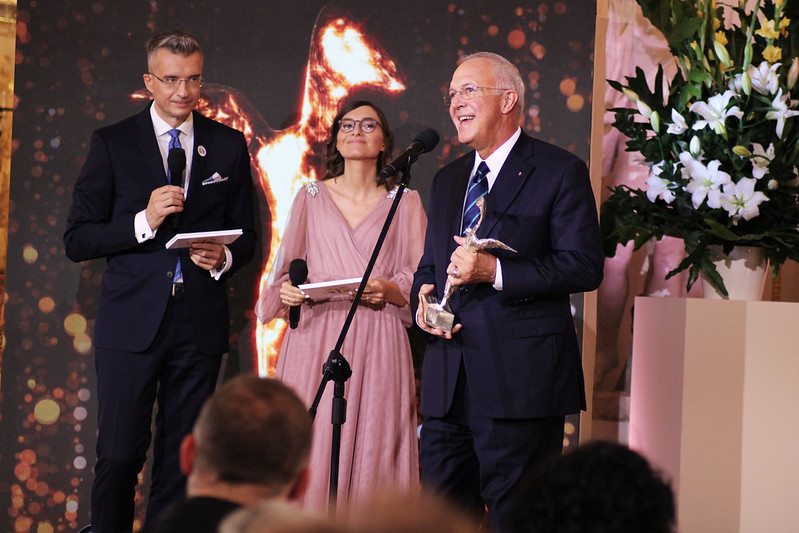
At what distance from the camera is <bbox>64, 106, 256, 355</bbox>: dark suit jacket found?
3.86 metres

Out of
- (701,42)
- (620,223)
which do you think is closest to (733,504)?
(620,223)

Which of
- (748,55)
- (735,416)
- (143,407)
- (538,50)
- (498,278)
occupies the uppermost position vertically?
(538,50)

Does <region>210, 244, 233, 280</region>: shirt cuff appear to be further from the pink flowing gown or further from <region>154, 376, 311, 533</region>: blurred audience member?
<region>154, 376, 311, 533</region>: blurred audience member

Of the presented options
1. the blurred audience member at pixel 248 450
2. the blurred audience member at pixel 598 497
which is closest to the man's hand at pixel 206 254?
the blurred audience member at pixel 248 450

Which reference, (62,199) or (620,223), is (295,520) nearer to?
(620,223)

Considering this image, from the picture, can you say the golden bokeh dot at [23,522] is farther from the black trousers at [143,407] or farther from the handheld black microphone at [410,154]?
the handheld black microphone at [410,154]

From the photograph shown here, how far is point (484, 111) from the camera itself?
129 inches

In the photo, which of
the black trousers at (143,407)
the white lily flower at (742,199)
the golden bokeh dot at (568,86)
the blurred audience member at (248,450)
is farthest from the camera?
the golden bokeh dot at (568,86)

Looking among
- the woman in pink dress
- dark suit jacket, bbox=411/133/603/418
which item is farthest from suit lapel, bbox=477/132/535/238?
the woman in pink dress

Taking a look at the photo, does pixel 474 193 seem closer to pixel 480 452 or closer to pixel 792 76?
pixel 480 452

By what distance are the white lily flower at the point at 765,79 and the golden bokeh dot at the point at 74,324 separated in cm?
297

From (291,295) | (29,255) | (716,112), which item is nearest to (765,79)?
(716,112)

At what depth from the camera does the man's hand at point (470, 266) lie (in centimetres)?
300

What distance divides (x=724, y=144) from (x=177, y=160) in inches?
75.8
